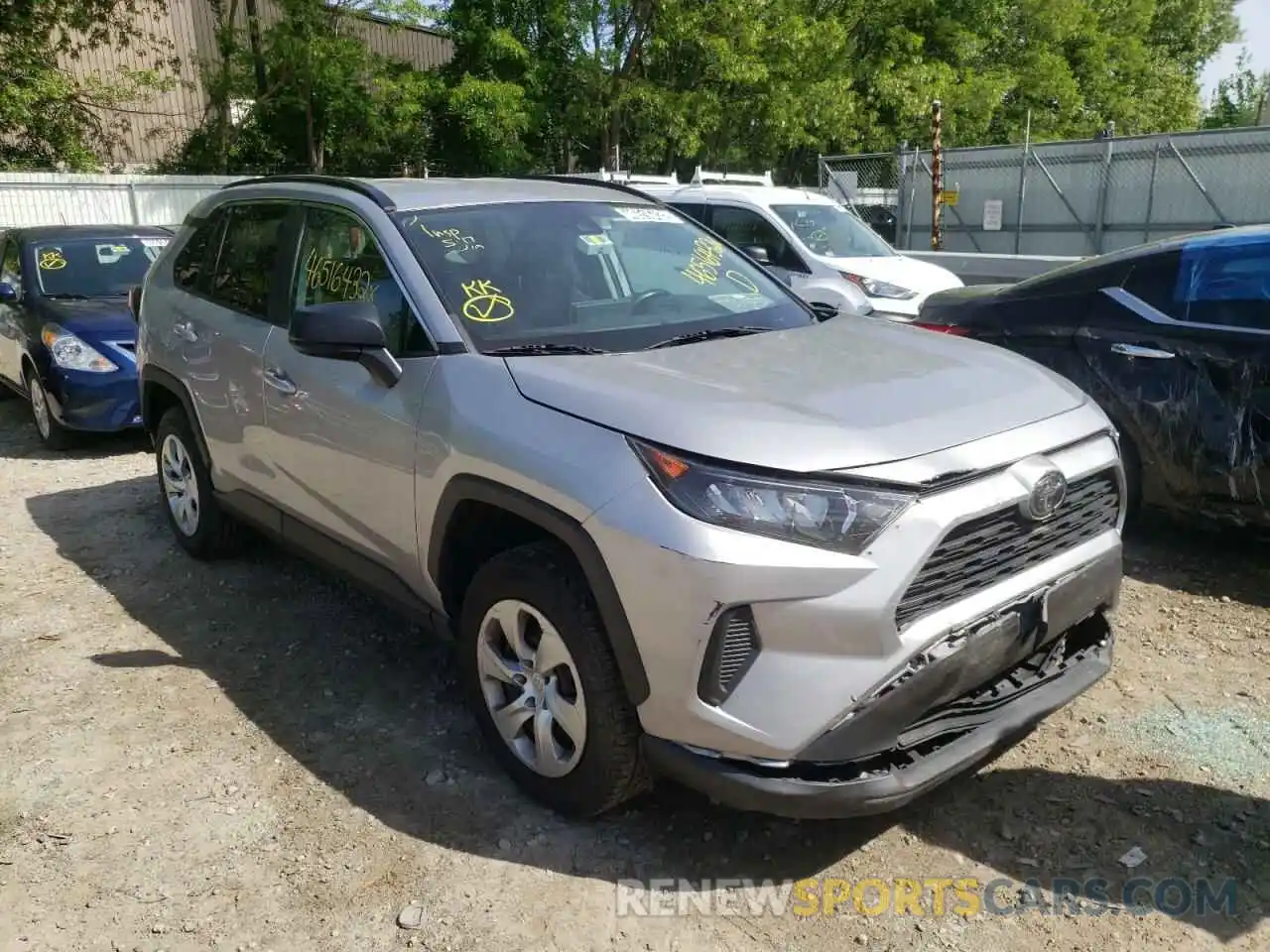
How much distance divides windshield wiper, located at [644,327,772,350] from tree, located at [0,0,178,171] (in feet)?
64.8

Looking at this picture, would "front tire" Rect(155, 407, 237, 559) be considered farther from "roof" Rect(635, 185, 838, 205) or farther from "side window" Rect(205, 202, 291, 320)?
"roof" Rect(635, 185, 838, 205)

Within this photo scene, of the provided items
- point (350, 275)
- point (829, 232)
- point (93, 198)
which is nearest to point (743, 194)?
point (829, 232)

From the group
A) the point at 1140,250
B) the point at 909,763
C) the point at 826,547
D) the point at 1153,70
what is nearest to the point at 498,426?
the point at 826,547

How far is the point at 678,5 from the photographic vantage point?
→ 1903cm

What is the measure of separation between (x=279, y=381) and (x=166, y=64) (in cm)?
2254

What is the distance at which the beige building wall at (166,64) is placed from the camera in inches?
866

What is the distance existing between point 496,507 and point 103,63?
87.2 ft

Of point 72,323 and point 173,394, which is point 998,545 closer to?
point 173,394

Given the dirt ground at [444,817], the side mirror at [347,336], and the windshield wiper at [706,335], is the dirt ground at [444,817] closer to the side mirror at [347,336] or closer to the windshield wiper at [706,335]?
the side mirror at [347,336]

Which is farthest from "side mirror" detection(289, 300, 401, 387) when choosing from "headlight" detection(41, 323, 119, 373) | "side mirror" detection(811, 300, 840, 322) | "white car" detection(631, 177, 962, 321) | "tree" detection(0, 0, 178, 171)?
"tree" detection(0, 0, 178, 171)

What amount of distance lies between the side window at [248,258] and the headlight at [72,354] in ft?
9.88

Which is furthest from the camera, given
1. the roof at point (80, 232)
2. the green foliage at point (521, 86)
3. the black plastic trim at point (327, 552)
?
the green foliage at point (521, 86)

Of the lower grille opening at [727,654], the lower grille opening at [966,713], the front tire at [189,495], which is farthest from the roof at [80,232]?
the lower grille opening at [966,713]

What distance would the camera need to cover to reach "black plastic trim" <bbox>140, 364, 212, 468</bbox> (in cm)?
471
